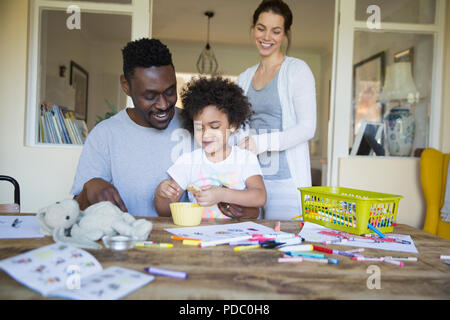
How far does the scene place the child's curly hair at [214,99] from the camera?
5.41 feet

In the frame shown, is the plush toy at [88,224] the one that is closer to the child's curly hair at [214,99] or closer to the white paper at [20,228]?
the white paper at [20,228]

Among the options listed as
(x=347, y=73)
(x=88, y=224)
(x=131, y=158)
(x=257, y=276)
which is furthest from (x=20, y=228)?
(x=347, y=73)

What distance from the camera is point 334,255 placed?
3.07ft

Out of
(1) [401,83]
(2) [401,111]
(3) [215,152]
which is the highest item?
(1) [401,83]

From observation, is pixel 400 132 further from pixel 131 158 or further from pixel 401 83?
pixel 131 158

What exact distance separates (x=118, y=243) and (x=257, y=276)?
1.12 ft

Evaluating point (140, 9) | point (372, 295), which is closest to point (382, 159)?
point (140, 9)

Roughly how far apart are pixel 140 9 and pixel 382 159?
235 centimetres

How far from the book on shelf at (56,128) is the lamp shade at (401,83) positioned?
2.69 m

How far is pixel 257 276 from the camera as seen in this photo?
2.46ft

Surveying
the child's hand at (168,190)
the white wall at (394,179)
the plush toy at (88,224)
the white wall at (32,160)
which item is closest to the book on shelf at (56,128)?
the white wall at (32,160)

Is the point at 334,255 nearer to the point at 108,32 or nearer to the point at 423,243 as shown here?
the point at 423,243

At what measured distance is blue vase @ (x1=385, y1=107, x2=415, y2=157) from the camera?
331cm

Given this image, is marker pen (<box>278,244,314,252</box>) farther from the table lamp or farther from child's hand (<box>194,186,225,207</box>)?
the table lamp
